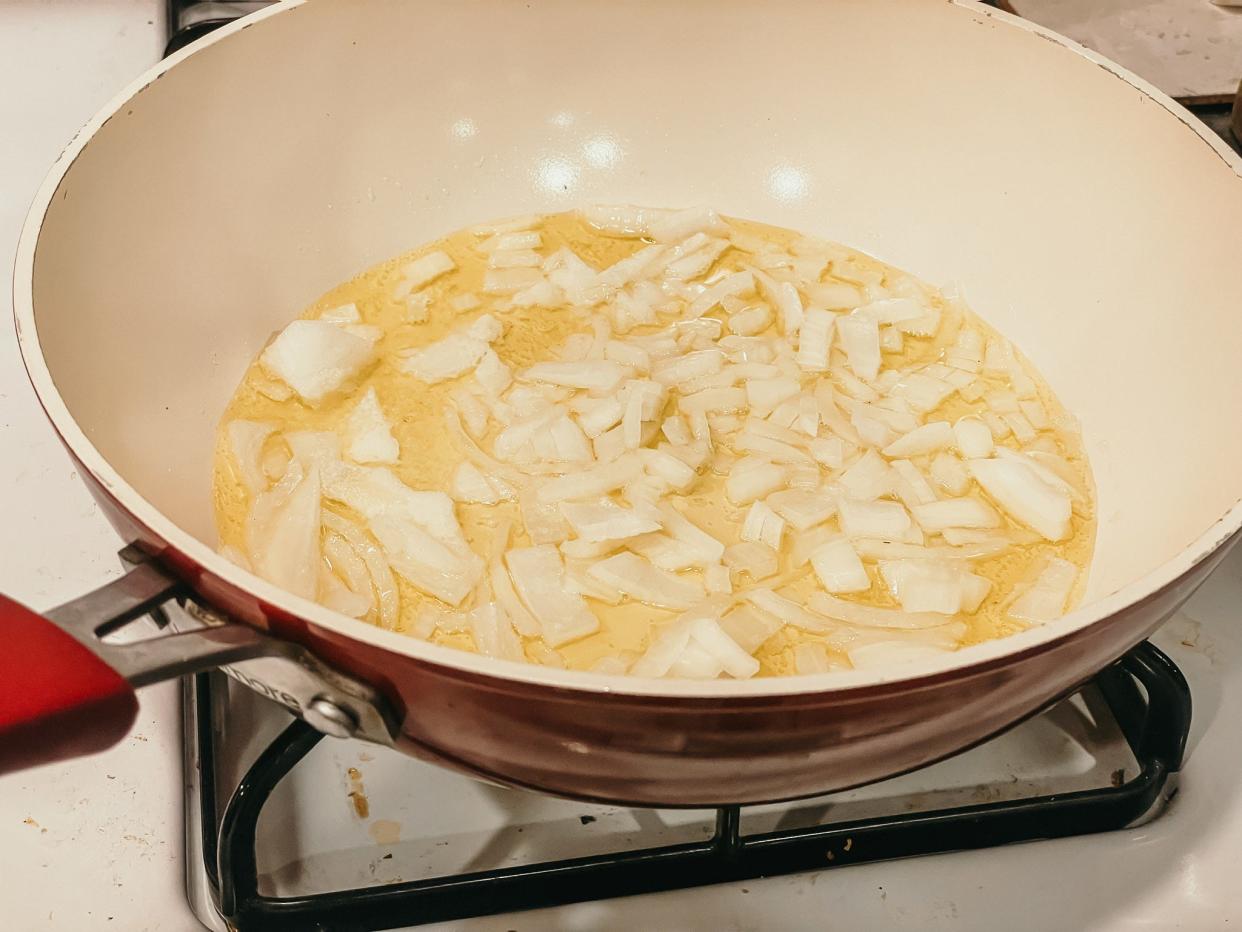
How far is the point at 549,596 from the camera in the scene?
0.70m

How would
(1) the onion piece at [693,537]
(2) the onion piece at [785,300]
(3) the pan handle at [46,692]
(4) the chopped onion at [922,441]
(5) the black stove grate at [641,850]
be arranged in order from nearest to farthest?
(3) the pan handle at [46,692] → (5) the black stove grate at [641,850] → (1) the onion piece at [693,537] → (4) the chopped onion at [922,441] → (2) the onion piece at [785,300]

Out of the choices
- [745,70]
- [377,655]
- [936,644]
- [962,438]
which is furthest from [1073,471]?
[377,655]

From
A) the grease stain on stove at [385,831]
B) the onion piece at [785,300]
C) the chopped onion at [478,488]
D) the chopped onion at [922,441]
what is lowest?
the grease stain on stove at [385,831]

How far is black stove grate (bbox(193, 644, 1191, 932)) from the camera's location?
633 mm

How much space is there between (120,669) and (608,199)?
72 centimetres

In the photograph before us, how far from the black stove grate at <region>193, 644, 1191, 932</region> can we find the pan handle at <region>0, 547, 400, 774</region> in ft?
0.53

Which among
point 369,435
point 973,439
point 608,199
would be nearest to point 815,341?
point 973,439

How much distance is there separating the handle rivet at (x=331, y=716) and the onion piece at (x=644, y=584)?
238 mm

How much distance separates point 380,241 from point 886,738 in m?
0.66

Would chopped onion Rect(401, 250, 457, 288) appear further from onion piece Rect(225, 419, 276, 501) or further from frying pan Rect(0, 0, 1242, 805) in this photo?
onion piece Rect(225, 419, 276, 501)

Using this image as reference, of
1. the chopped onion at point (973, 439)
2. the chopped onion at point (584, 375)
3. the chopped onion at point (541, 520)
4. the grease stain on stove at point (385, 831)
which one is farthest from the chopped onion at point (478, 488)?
the chopped onion at point (973, 439)

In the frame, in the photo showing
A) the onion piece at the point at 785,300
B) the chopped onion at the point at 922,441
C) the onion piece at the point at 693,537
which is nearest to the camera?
the onion piece at the point at 693,537

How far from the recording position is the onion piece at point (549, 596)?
686mm

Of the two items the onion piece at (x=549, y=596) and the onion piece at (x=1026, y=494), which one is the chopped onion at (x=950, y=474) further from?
the onion piece at (x=549, y=596)
